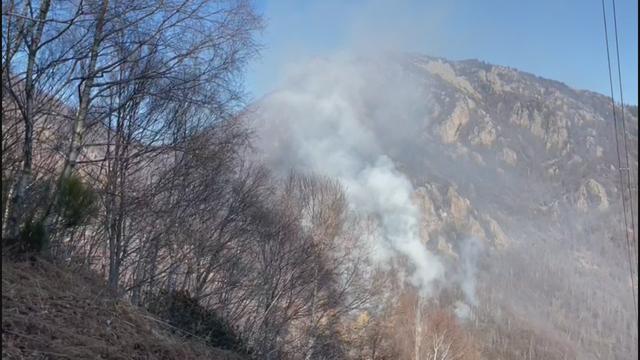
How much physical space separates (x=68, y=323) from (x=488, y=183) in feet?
571

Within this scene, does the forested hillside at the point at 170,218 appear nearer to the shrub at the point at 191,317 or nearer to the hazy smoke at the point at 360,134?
the shrub at the point at 191,317

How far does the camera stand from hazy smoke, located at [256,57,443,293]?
90812mm

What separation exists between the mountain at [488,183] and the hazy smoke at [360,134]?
568 millimetres

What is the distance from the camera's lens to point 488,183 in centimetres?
16888

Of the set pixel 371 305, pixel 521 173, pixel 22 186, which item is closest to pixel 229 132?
pixel 22 186

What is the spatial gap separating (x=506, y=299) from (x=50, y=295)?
420 feet

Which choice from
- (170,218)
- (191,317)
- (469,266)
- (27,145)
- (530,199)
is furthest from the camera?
(530,199)

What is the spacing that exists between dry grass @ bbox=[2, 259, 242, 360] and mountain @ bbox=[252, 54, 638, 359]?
7155 cm

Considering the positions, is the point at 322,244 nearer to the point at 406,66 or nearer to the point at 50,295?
the point at 50,295

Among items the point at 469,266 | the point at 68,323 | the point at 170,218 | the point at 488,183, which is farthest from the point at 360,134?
the point at 68,323

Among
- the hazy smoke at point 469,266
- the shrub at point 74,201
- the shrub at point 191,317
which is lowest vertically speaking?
the shrub at point 191,317

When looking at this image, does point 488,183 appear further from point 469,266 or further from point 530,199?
point 469,266

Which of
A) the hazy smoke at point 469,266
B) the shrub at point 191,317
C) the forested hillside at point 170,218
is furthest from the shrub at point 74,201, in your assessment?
the hazy smoke at point 469,266

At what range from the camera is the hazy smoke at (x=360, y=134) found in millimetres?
90812
